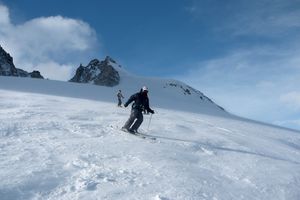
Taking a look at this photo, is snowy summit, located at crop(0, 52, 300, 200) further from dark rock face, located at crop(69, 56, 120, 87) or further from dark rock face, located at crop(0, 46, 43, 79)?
dark rock face, located at crop(0, 46, 43, 79)

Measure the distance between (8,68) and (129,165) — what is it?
124 meters

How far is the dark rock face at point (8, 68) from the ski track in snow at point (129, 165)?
10719 centimetres

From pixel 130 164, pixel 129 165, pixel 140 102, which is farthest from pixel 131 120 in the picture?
pixel 129 165

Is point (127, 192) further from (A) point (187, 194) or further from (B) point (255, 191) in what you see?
(B) point (255, 191)

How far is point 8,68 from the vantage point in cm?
12381

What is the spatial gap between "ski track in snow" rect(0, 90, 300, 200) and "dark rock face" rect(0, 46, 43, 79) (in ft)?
352

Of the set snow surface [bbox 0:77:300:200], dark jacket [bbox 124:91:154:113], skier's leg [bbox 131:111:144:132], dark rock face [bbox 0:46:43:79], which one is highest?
dark rock face [bbox 0:46:43:79]

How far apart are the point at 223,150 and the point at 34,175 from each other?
6883mm

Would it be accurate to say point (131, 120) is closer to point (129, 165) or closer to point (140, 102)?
point (140, 102)

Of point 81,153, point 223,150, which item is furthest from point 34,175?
point 223,150

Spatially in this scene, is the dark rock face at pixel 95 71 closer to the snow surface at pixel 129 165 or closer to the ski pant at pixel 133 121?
the ski pant at pixel 133 121

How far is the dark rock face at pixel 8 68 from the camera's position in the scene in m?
117

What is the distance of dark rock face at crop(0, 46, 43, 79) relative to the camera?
117m

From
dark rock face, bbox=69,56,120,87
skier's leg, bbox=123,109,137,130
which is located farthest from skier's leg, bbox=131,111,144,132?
dark rock face, bbox=69,56,120,87
